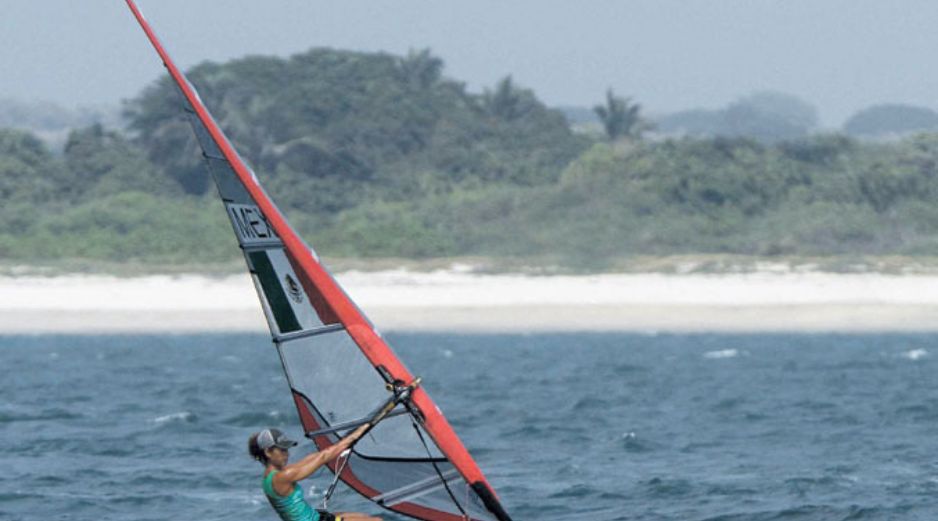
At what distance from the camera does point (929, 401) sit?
83.2ft

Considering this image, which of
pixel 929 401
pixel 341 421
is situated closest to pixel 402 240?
pixel 929 401

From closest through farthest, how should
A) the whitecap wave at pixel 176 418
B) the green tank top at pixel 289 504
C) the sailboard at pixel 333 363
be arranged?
the green tank top at pixel 289 504, the sailboard at pixel 333 363, the whitecap wave at pixel 176 418

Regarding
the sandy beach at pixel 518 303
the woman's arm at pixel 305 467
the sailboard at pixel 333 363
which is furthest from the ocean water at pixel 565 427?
the woman's arm at pixel 305 467

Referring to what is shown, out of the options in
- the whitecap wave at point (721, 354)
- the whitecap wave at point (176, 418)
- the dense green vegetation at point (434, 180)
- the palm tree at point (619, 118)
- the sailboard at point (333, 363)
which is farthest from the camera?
the palm tree at point (619, 118)

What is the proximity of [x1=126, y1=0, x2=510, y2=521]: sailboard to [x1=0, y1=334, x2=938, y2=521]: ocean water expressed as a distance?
316cm

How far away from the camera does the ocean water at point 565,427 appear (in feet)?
54.3

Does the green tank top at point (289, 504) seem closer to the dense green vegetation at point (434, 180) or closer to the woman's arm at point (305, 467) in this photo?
the woman's arm at point (305, 467)

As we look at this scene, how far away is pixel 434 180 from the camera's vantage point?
199ft

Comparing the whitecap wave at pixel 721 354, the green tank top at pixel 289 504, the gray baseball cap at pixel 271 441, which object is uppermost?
the gray baseball cap at pixel 271 441

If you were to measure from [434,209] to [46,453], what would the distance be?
35.4 metres

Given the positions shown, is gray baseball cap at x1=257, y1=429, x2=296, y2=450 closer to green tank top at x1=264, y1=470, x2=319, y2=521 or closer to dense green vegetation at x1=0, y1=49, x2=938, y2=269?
green tank top at x1=264, y1=470, x2=319, y2=521

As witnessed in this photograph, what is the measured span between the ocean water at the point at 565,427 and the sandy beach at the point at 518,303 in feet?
8.26

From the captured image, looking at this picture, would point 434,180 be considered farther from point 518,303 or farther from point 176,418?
point 176,418

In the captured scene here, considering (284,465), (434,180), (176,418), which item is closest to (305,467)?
(284,465)
